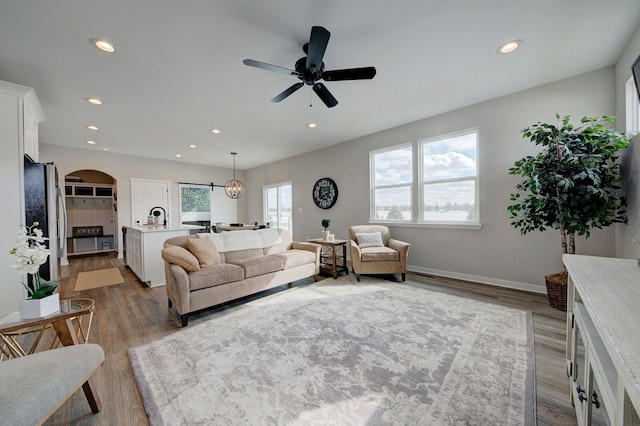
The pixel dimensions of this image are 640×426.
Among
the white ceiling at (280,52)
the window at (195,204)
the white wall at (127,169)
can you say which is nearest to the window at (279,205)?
the white wall at (127,169)

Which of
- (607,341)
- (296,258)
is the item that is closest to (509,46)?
(607,341)

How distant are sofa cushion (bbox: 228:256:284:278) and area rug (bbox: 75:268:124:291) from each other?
2.55m

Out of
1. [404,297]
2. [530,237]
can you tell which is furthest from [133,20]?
[530,237]

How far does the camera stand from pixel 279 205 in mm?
7352

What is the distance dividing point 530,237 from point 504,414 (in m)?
2.65

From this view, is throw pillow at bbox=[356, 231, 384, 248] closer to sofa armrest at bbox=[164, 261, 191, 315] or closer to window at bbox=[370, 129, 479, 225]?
window at bbox=[370, 129, 479, 225]

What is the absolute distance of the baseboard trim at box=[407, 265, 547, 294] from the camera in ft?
10.5

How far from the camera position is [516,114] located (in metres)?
3.25

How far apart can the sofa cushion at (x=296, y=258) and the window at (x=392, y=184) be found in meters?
1.71

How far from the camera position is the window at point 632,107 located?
2.33 metres

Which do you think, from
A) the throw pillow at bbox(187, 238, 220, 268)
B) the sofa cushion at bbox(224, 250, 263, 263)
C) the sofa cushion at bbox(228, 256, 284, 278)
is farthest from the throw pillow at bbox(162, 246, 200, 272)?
the sofa cushion at bbox(224, 250, 263, 263)

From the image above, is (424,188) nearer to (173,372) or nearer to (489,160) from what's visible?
(489,160)

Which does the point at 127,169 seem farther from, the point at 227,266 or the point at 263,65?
the point at 263,65

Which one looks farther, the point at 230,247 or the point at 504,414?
the point at 230,247
